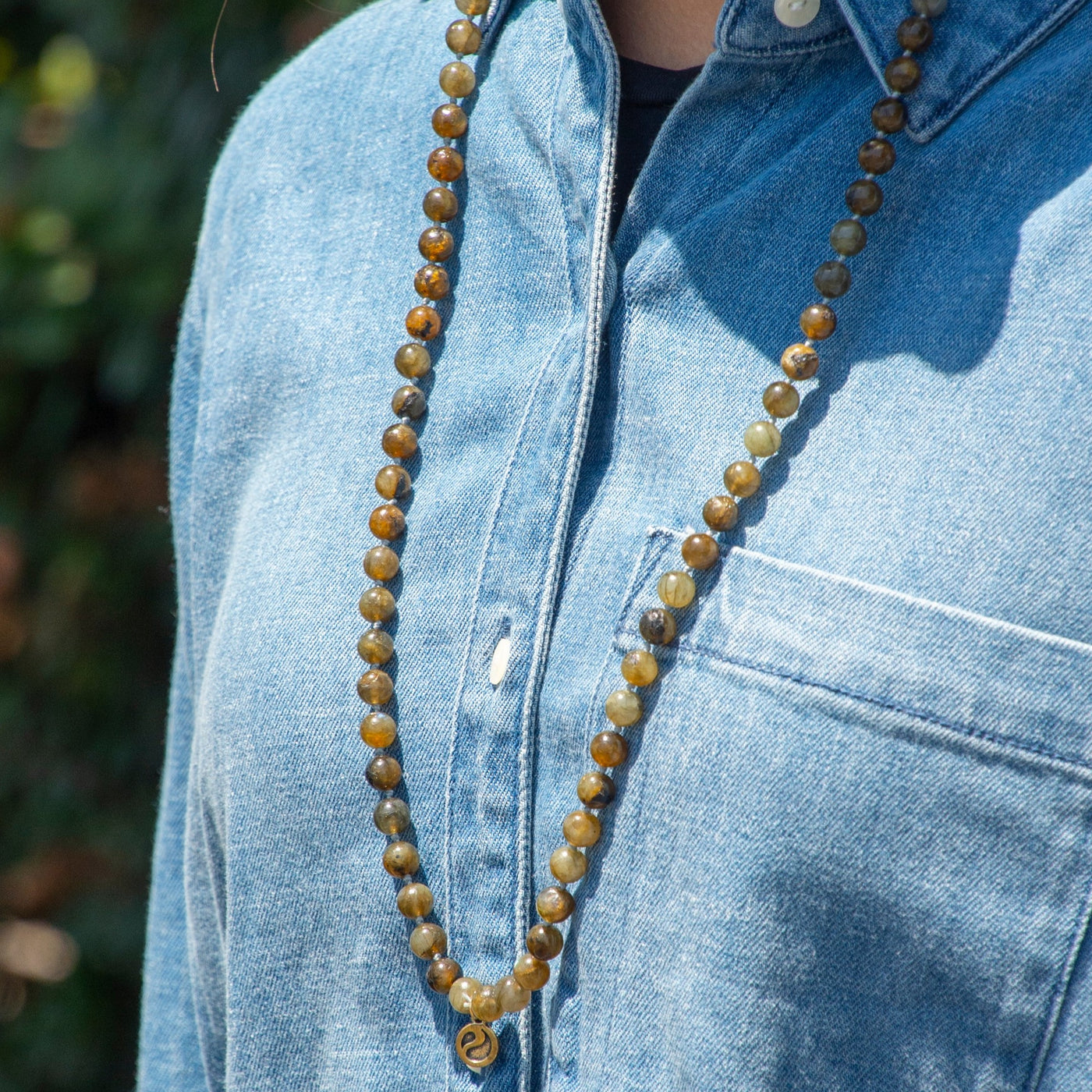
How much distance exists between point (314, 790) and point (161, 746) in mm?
1625

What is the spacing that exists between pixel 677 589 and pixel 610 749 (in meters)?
0.11

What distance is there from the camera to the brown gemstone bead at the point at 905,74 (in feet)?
2.57

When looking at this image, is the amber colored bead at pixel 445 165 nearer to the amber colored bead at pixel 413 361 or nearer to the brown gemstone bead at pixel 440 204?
the brown gemstone bead at pixel 440 204

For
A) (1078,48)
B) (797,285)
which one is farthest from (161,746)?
(1078,48)

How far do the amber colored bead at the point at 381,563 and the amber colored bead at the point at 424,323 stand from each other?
16 cm

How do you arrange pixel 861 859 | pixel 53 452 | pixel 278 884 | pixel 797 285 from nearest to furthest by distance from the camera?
pixel 861 859 → pixel 797 285 → pixel 278 884 → pixel 53 452

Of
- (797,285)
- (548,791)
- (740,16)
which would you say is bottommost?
(548,791)

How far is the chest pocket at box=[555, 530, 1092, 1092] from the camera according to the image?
689 mm

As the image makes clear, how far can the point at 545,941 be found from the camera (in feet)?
2.62

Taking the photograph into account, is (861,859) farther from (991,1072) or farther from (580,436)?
(580,436)

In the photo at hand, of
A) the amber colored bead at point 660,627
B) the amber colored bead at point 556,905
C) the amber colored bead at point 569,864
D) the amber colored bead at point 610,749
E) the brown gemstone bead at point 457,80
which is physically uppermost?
the brown gemstone bead at point 457,80

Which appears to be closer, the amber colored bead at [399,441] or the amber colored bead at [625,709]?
the amber colored bead at [625,709]

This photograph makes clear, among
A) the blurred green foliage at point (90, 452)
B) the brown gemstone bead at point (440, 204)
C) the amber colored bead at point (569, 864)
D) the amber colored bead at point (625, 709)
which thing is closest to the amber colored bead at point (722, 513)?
the amber colored bead at point (625, 709)

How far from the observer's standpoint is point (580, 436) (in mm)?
838
